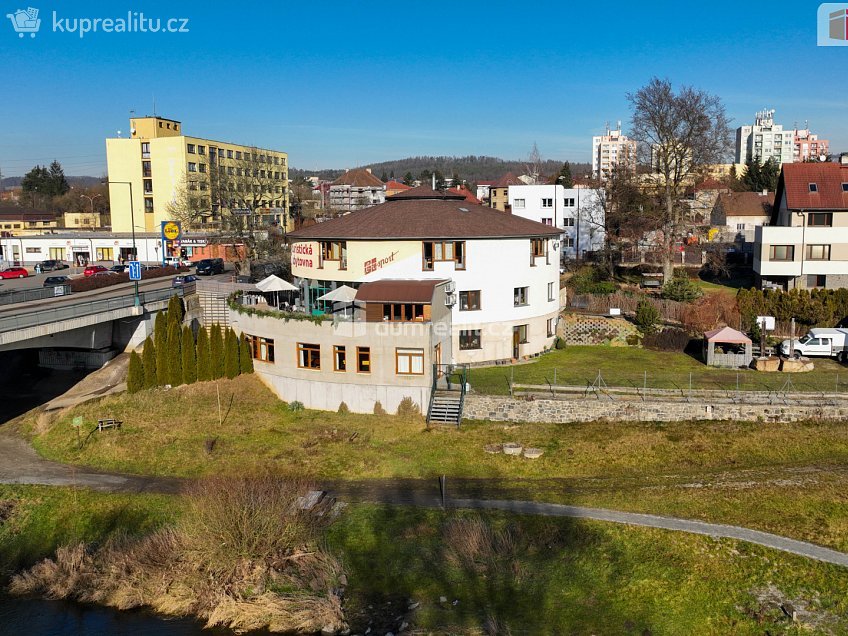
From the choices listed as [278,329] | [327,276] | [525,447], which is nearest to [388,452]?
[525,447]

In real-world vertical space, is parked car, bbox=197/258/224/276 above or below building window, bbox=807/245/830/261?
below

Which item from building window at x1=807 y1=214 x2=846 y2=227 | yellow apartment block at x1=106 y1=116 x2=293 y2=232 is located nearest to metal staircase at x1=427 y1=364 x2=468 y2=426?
building window at x1=807 y1=214 x2=846 y2=227

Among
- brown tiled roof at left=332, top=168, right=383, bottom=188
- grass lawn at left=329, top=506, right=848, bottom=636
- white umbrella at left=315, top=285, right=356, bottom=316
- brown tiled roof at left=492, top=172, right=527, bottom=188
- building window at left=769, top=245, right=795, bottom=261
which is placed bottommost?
grass lawn at left=329, top=506, right=848, bottom=636

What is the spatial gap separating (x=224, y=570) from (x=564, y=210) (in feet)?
201

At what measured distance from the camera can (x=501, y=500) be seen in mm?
26812

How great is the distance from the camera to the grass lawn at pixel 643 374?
3506 centimetres

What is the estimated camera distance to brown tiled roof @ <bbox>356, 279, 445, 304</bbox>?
118 ft

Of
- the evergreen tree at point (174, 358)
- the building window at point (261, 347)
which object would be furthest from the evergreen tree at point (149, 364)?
the building window at point (261, 347)

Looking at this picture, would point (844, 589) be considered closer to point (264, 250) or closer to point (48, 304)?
point (48, 304)

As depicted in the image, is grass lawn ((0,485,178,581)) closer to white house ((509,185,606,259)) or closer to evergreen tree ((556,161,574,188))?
white house ((509,185,606,259))

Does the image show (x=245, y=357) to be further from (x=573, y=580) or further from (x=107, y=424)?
(x=573, y=580)

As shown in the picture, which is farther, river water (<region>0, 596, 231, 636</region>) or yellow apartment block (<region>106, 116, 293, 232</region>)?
yellow apartment block (<region>106, 116, 293, 232</region>)

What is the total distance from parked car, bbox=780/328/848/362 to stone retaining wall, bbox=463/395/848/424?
26.5 ft

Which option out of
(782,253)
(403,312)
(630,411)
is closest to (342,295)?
(403,312)
